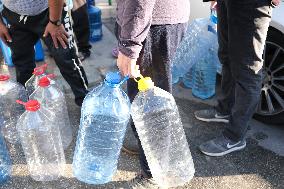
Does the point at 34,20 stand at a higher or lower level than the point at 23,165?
higher

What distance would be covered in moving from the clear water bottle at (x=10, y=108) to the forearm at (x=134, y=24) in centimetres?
154

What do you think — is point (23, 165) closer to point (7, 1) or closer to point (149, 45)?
point (7, 1)

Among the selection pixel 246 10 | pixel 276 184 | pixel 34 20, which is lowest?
pixel 276 184

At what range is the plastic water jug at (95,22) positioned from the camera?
4746mm

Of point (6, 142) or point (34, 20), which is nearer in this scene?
point (34, 20)

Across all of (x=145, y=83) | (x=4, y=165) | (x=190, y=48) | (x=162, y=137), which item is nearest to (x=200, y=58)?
(x=190, y=48)

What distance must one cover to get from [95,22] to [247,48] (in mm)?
2827

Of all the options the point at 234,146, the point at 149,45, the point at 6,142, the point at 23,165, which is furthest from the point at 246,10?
the point at 6,142

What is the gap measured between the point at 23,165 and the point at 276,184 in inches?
76.1

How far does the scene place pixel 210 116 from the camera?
10.8 ft

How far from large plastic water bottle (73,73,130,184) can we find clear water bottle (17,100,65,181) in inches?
6.8

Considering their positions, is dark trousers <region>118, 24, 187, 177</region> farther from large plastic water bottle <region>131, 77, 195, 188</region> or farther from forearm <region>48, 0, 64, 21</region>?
forearm <region>48, 0, 64, 21</region>

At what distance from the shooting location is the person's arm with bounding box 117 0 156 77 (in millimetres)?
1676

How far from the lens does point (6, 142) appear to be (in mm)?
3014
